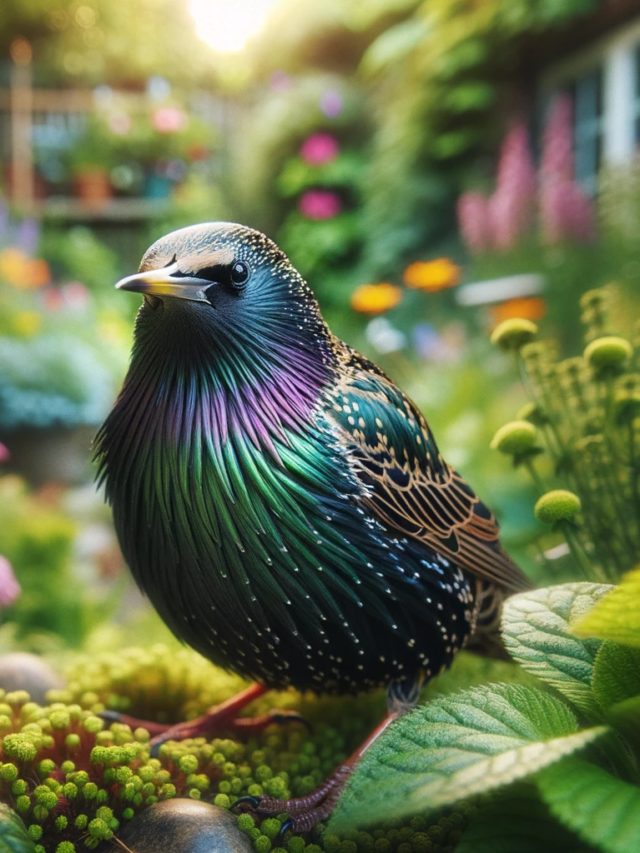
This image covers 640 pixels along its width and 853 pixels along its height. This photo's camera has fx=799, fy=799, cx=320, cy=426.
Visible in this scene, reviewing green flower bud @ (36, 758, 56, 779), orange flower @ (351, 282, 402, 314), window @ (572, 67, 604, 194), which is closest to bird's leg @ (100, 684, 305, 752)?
green flower bud @ (36, 758, 56, 779)

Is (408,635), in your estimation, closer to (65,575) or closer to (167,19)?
(65,575)

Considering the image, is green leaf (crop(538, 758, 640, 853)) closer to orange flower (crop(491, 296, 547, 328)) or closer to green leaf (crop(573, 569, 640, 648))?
green leaf (crop(573, 569, 640, 648))

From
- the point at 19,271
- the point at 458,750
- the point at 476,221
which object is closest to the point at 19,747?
the point at 458,750

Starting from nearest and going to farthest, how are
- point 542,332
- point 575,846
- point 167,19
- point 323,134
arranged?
point 575,846 < point 542,332 < point 323,134 < point 167,19

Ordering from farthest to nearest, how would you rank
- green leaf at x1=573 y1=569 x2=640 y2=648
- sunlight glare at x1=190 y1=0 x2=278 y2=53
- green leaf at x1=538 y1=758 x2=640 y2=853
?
sunlight glare at x1=190 y1=0 x2=278 y2=53 → green leaf at x1=573 y1=569 x2=640 y2=648 → green leaf at x1=538 y1=758 x2=640 y2=853

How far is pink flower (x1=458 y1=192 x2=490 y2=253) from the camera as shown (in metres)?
4.83

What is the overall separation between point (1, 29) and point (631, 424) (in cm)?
685

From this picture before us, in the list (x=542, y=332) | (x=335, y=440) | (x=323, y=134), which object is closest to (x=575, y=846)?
(x=335, y=440)

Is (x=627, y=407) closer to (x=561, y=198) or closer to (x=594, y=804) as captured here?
(x=594, y=804)

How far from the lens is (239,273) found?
1.09m

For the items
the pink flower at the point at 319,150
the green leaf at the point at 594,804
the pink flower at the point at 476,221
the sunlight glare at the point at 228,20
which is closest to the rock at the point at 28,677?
the green leaf at the point at 594,804

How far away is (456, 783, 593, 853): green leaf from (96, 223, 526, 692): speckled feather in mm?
291

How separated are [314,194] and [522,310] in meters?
2.80

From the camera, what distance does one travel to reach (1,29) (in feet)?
21.4
